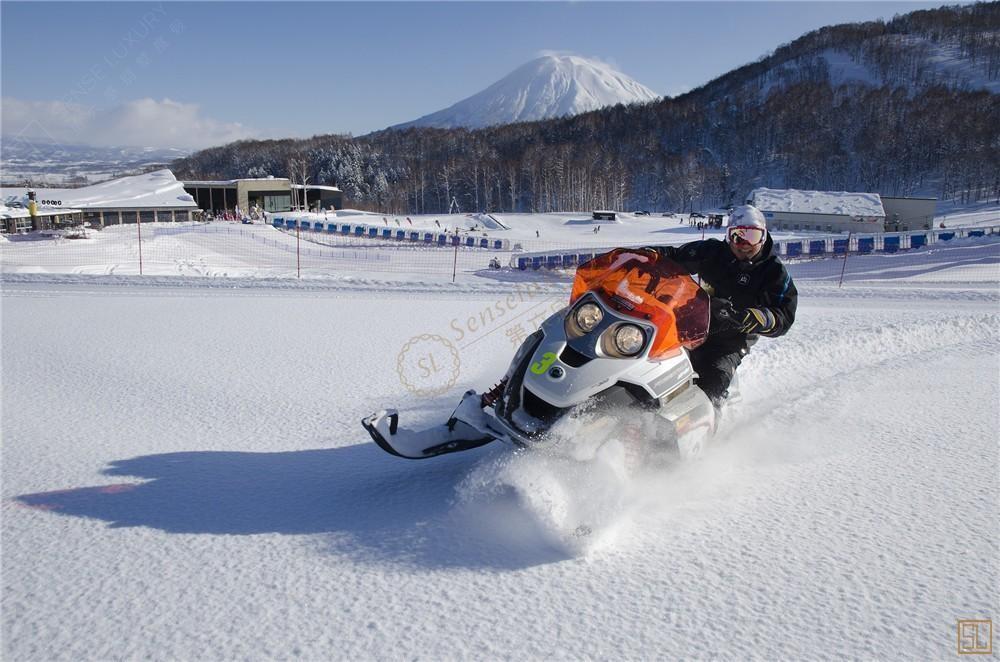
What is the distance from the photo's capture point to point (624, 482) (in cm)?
350

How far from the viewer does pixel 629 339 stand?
139 inches

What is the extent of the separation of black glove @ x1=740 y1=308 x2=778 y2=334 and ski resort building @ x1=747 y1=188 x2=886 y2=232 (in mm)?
61733

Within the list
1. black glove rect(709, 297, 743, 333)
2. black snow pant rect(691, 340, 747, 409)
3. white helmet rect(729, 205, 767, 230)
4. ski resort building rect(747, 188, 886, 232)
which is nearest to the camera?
black glove rect(709, 297, 743, 333)

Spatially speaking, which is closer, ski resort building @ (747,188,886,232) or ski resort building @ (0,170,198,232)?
ski resort building @ (0,170,198,232)

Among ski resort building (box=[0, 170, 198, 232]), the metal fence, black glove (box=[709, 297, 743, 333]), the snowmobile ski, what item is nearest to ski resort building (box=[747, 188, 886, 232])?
the metal fence

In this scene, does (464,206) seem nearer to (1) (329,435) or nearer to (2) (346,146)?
(2) (346,146)

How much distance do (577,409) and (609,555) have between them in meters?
0.79

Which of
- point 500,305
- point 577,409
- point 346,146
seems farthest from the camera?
point 346,146

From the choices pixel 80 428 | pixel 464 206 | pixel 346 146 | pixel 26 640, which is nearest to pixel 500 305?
pixel 80 428

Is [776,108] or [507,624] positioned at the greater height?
[776,108]

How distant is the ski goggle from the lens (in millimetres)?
4516

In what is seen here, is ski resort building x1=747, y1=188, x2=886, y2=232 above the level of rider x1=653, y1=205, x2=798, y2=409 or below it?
above

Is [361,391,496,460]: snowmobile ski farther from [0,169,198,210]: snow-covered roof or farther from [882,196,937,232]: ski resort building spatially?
[882,196,937,232]: ski resort building

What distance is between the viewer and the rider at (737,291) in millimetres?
4227
